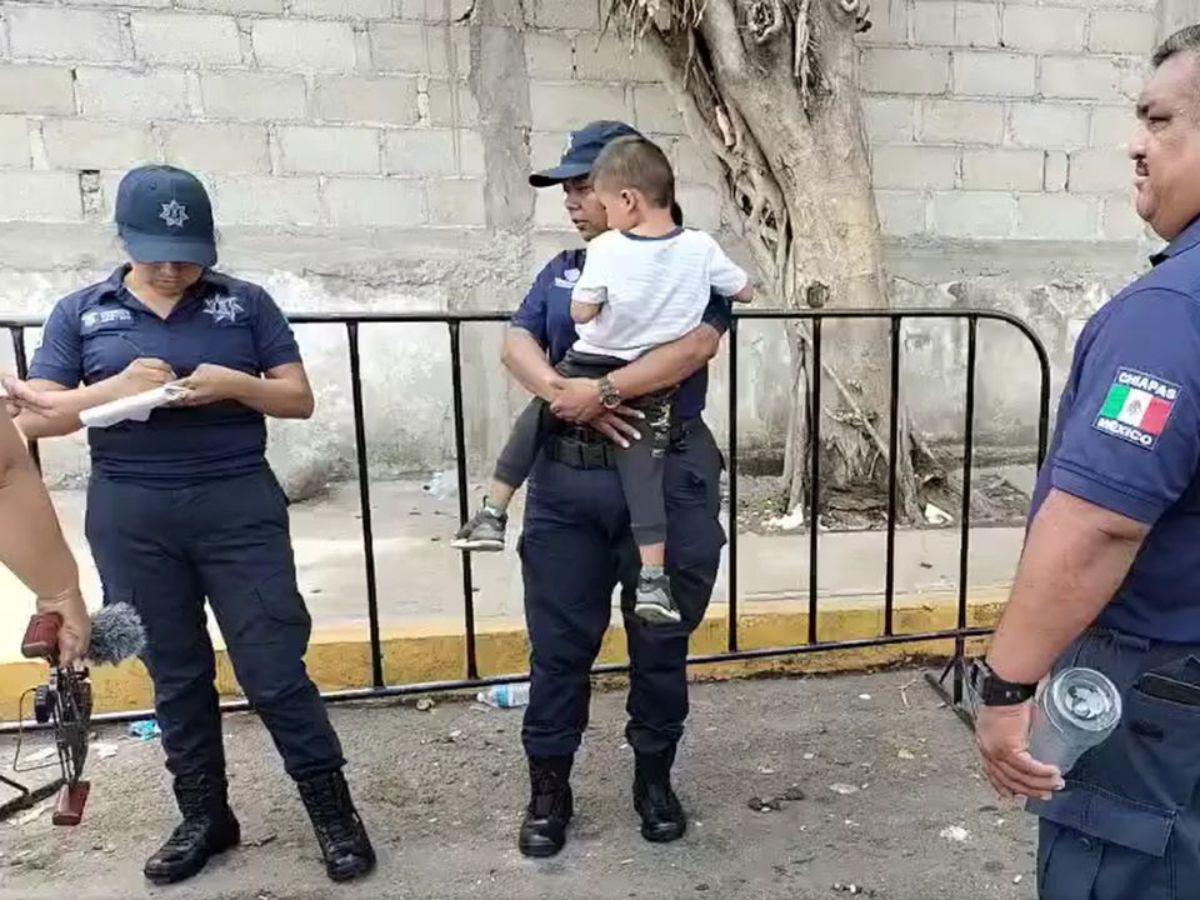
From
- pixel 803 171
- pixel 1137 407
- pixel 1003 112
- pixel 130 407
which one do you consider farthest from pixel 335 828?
pixel 1003 112

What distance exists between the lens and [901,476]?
17.5ft

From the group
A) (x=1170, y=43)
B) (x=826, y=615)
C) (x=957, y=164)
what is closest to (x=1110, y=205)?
(x=957, y=164)

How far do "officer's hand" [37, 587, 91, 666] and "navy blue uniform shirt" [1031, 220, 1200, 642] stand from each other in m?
1.74

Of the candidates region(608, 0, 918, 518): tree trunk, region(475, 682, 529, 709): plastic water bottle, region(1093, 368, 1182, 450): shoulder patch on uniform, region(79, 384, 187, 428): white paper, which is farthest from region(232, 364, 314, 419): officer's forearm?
region(608, 0, 918, 518): tree trunk

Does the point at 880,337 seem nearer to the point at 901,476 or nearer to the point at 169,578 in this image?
the point at 901,476

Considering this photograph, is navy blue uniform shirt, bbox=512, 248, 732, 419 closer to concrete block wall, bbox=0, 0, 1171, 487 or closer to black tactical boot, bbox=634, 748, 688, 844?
black tactical boot, bbox=634, 748, 688, 844

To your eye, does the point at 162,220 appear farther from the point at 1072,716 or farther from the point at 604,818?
the point at 1072,716

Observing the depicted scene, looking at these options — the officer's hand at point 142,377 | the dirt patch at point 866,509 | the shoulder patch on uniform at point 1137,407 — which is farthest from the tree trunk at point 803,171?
the shoulder patch on uniform at point 1137,407

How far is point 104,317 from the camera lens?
96.0 inches

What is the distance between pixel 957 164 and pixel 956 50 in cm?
62

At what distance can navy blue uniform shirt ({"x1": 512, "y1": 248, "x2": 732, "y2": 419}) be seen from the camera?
267cm

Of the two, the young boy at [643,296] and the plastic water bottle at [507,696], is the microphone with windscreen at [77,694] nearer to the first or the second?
the young boy at [643,296]

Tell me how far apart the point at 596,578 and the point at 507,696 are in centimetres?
113

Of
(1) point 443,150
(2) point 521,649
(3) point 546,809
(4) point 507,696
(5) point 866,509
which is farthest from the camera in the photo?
(1) point 443,150
